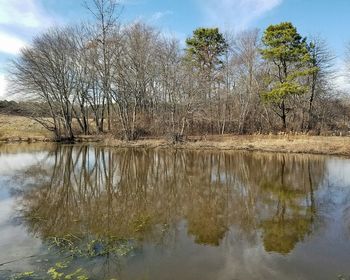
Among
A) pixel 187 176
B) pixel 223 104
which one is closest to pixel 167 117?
pixel 223 104

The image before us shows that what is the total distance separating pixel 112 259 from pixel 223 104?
100ft

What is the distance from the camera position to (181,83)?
28734 mm

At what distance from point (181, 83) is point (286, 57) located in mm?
10307

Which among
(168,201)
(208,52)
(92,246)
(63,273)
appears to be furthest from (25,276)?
(208,52)

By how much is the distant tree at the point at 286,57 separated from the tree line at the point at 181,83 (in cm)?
9

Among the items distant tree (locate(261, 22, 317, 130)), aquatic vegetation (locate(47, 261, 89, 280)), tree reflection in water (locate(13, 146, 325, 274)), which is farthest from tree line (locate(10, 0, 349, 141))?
aquatic vegetation (locate(47, 261, 89, 280))

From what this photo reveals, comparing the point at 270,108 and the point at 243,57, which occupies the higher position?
the point at 243,57

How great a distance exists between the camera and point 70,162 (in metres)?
18.8

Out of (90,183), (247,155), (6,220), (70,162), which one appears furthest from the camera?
(247,155)

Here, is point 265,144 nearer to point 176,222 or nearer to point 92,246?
point 176,222

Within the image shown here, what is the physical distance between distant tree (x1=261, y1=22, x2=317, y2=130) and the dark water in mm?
15551

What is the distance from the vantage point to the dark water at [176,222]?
5906mm

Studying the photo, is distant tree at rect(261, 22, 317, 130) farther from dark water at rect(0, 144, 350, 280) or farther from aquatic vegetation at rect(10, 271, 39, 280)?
aquatic vegetation at rect(10, 271, 39, 280)

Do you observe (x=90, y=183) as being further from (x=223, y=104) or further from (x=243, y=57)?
(x=243, y=57)
